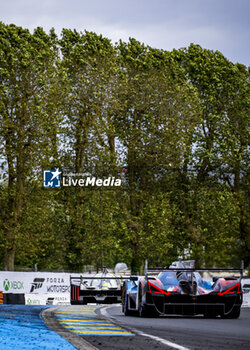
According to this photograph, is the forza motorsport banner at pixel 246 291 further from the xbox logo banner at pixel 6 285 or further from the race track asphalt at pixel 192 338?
the race track asphalt at pixel 192 338

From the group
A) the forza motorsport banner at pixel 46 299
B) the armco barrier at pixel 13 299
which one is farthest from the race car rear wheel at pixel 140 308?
the forza motorsport banner at pixel 46 299

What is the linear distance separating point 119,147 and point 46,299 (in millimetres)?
11607

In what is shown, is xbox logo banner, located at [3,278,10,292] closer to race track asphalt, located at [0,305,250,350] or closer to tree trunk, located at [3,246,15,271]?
tree trunk, located at [3,246,15,271]

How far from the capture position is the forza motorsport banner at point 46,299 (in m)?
27.2

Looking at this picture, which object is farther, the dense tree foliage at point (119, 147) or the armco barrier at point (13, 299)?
the dense tree foliage at point (119, 147)

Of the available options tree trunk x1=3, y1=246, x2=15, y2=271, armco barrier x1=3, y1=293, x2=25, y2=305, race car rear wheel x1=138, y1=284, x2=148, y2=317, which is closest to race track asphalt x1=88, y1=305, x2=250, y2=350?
race car rear wheel x1=138, y1=284, x2=148, y2=317

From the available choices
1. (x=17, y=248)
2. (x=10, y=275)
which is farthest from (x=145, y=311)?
(x=17, y=248)

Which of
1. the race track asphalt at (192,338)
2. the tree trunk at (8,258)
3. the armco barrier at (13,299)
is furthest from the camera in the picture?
the tree trunk at (8,258)

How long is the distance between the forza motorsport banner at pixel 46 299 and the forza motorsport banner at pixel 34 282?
69 cm

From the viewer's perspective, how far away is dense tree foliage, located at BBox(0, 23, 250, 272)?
1309 inches

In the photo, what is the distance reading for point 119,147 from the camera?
3738 cm

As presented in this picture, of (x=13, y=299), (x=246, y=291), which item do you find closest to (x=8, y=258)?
(x=13, y=299)

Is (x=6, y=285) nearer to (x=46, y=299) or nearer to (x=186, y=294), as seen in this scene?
(x=46, y=299)

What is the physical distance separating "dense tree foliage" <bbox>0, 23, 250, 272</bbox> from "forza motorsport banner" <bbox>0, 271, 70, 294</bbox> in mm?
2889
